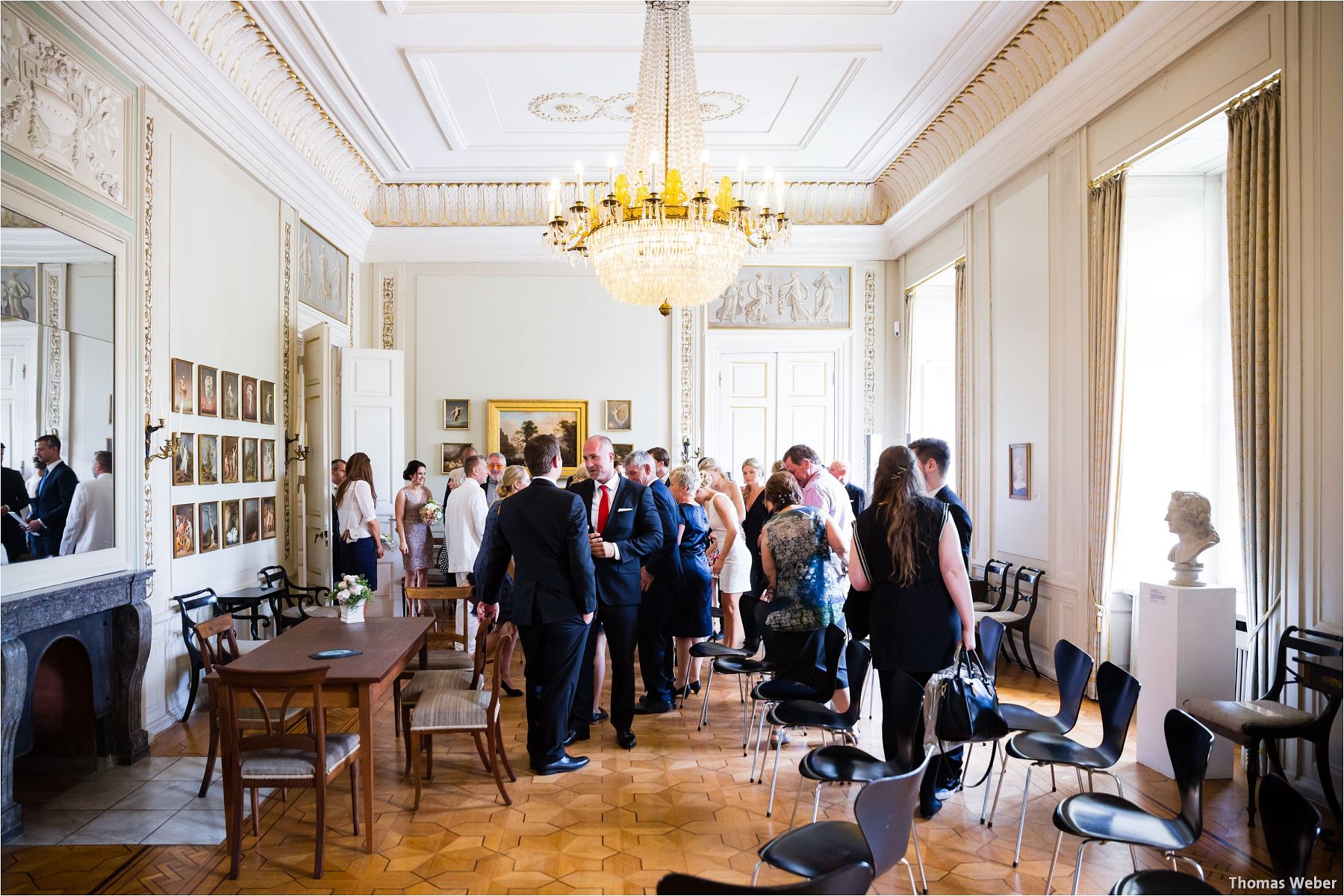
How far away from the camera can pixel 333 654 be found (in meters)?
4.36

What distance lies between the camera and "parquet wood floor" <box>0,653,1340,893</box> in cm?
370

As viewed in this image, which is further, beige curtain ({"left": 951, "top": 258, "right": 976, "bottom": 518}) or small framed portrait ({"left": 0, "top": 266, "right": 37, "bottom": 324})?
beige curtain ({"left": 951, "top": 258, "right": 976, "bottom": 518})

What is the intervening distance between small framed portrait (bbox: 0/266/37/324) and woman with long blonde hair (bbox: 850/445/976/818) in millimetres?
4308

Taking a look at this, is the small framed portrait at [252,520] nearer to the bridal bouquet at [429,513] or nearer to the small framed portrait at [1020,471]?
the bridal bouquet at [429,513]

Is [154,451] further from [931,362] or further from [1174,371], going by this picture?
[931,362]

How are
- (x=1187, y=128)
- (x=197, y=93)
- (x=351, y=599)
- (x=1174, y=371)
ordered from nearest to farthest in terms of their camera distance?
(x=351, y=599) < (x=1187, y=128) < (x=197, y=93) < (x=1174, y=371)

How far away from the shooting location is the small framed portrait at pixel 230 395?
22.8 ft

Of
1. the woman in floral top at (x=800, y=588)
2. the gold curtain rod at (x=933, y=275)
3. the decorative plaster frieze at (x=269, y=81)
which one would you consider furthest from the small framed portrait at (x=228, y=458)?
the gold curtain rod at (x=933, y=275)

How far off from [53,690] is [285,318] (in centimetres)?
421

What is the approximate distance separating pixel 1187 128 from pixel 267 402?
25.0ft

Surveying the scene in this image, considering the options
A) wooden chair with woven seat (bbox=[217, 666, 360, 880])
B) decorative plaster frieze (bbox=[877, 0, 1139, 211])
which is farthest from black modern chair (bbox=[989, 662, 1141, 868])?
decorative plaster frieze (bbox=[877, 0, 1139, 211])

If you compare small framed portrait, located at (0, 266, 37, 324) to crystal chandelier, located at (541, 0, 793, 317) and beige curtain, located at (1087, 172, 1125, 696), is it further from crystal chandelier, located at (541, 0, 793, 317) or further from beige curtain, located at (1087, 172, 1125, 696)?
beige curtain, located at (1087, 172, 1125, 696)

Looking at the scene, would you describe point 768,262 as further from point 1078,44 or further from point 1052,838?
point 1052,838

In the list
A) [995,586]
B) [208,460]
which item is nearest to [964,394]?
[995,586]
